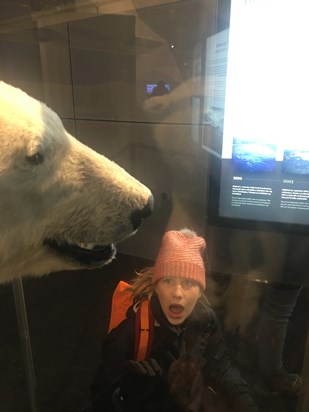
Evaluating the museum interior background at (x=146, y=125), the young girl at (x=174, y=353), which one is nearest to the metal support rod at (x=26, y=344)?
the museum interior background at (x=146, y=125)

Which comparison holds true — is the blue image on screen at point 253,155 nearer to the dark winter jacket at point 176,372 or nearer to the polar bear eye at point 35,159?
the dark winter jacket at point 176,372

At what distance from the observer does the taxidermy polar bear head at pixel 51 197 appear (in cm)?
58

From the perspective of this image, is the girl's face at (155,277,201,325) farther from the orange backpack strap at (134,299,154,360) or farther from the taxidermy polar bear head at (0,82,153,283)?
the taxidermy polar bear head at (0,82,153,283)

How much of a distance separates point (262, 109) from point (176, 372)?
0.64 metres

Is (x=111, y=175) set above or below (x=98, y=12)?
below

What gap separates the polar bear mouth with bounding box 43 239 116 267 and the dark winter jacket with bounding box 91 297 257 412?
0.19 metres

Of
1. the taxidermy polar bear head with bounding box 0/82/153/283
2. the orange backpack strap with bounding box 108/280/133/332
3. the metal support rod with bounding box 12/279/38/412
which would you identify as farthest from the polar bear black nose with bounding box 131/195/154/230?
the metal support rod with bounding box 12/279/38/412

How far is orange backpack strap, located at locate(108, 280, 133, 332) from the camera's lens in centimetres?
86

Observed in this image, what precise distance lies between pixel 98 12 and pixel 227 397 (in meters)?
1.03

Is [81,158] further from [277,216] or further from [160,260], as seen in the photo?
[277,216]

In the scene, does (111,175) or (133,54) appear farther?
(133,54)

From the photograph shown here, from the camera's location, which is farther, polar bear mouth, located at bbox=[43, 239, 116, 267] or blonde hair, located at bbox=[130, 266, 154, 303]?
blonde hair, located at bbox=[130, 266, 154, 303]

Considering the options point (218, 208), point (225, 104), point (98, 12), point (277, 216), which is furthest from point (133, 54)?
point (277, 216)

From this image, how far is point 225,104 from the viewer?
91cm
